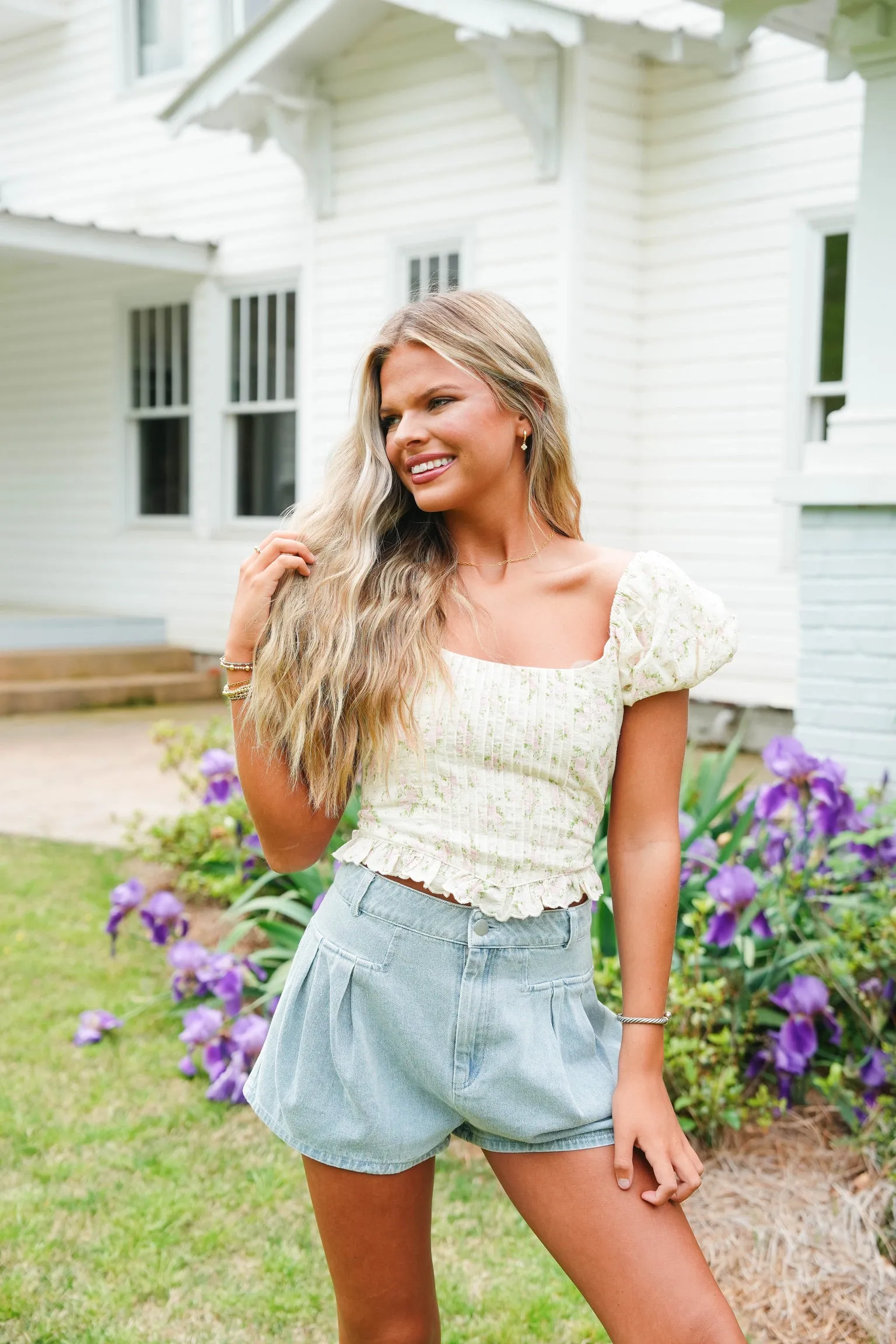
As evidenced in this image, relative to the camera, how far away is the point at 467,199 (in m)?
8.83

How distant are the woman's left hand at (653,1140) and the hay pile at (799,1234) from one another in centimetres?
123

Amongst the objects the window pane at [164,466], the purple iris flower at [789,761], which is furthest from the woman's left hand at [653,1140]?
the window pane at [164,466]

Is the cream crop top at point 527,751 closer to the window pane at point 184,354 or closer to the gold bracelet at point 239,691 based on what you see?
the gold bracelet at point 239,691

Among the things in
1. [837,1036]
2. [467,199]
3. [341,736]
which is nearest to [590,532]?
[467,199]

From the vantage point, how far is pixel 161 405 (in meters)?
11.7

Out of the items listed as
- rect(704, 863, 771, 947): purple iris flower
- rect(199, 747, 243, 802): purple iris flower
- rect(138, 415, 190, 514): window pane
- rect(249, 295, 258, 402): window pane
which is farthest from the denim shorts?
rect(138, 415, 190, 514): window pane

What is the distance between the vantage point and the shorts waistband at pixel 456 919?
1681 mm

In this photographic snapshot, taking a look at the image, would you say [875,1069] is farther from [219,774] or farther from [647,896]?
[219,774]

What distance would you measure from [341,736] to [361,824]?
0.47ft

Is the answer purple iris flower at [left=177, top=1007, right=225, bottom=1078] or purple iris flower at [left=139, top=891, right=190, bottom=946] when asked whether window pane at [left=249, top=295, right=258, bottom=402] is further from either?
purple iris flower at [left=177, top=1007, right=225, bottom=1078]

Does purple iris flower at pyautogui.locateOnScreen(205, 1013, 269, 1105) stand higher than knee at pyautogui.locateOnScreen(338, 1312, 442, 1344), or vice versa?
knee at pyautogui.locateOnScreen(338, 1312, 442, 1344)

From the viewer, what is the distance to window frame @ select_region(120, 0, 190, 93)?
36.9 feet

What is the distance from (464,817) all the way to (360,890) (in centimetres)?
16

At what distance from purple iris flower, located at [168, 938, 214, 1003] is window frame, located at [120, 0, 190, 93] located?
30.1 feet
